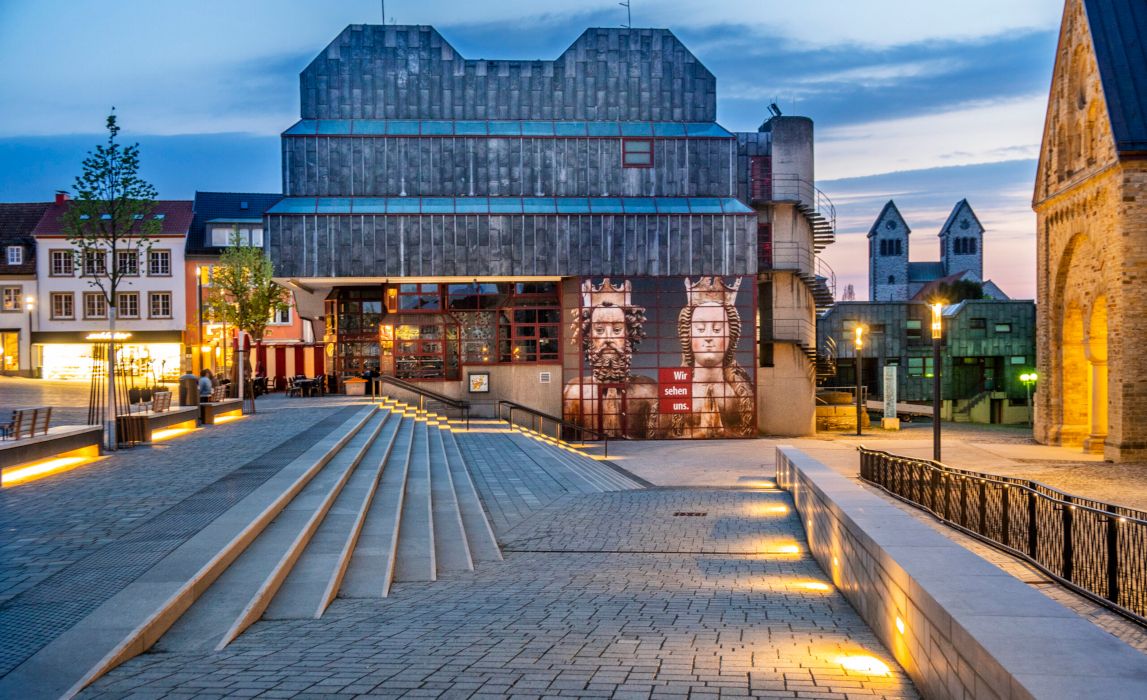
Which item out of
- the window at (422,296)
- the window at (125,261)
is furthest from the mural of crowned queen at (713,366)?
the window at (125,261)

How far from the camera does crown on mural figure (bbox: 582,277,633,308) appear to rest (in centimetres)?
3981

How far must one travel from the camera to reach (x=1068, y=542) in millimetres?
9906

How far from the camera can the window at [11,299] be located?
186 feet

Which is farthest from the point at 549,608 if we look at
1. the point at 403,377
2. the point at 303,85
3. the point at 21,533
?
the point at 303,85

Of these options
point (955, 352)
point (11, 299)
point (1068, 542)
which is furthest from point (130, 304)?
point (1068, 542)

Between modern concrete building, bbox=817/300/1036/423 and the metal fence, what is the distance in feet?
147

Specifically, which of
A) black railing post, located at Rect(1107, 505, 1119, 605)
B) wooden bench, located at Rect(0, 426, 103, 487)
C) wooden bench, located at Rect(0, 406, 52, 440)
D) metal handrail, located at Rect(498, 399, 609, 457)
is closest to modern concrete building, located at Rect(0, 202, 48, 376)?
metal handrail, located at Rect(498, 399, 609, 457)

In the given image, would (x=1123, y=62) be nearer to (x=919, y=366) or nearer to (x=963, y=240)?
(x=919, y=366)

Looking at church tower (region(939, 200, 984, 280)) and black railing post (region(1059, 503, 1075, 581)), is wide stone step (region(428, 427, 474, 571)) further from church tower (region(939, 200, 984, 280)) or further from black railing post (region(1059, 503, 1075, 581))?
church tower (region(939, 200, 984, 280))

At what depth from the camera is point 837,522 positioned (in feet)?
32.7

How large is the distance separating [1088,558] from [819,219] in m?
37.4

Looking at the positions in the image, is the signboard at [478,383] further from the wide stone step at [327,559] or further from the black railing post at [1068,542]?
the black railing post at [1068,542]

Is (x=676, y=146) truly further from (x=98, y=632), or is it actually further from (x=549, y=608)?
(x=98, y=632)

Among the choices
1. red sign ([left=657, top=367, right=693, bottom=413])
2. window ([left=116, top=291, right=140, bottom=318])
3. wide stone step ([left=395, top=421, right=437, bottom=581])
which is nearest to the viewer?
wide stone step ([left=395, top=421, right=437, bottom=581])
